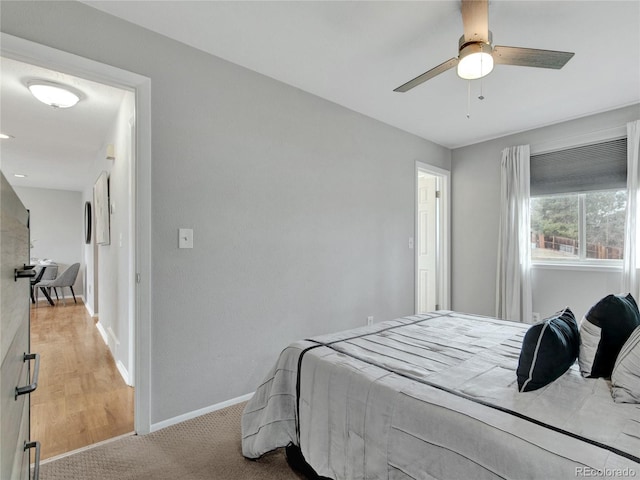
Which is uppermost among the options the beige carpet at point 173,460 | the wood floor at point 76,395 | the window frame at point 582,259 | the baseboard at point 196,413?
the window frame at point 582,259

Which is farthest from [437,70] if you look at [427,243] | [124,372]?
[124,372]

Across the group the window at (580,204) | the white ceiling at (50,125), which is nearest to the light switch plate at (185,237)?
the white ceiling at (50,125)

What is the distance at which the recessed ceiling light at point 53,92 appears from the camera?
8.05ft

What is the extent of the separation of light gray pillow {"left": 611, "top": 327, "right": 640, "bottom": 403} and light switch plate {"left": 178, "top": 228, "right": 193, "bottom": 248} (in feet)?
7.14

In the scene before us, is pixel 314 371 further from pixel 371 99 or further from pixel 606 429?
pixel 371 99

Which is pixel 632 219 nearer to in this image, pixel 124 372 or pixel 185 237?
pixel 185 237

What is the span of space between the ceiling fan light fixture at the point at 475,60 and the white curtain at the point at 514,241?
2.40 metres

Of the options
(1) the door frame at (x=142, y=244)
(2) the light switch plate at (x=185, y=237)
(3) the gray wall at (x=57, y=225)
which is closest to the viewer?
(1) the door frame at (x=142, y=244)

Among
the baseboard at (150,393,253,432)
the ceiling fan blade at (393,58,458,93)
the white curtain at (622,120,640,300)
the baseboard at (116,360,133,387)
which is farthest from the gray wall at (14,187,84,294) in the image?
the white curtain at (622,120,640,300)

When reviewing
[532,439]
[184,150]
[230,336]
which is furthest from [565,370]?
[184,150]

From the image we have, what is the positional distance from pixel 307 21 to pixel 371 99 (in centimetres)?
116

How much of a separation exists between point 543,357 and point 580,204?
300 cm

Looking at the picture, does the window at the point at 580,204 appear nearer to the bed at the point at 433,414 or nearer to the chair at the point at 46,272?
the bed at the point at 433,414

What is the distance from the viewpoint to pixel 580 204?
3338mm
